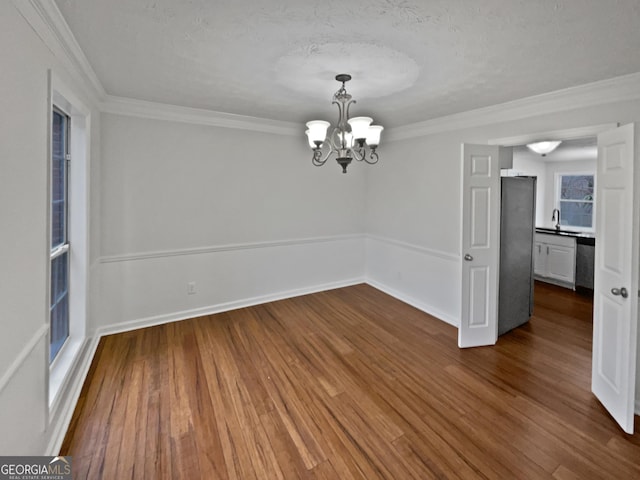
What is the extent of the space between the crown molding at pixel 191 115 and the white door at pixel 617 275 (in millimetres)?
3407

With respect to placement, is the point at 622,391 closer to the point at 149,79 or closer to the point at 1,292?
the point at 1,292

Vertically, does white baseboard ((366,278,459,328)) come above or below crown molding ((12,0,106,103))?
below

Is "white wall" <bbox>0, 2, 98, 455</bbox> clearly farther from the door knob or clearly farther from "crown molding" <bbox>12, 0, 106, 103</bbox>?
the door knob

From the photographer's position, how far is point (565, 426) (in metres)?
2.08

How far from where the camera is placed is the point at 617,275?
2.15m

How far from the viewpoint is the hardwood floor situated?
1.77 metres

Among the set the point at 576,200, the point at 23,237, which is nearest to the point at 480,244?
the point at 23,237

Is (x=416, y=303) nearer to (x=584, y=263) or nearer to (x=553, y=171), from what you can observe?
(x=584, y=263)

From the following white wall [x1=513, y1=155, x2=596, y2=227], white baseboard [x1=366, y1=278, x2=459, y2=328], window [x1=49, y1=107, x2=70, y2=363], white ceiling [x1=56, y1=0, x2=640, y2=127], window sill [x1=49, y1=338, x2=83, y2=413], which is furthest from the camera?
white wall [x1=513, y1=155, x2=596, y2=227]

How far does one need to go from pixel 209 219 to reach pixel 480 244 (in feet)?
10.5

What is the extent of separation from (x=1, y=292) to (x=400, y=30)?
93.5 inches

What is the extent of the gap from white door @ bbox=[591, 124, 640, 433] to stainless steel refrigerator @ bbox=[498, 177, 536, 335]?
1.07 meters

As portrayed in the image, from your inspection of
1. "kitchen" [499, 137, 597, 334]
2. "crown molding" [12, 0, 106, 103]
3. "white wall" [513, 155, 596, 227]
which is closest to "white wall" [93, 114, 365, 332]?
"crown molding" [12, 0, 106, 103]

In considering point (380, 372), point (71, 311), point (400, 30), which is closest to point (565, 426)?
point (380, 372)
